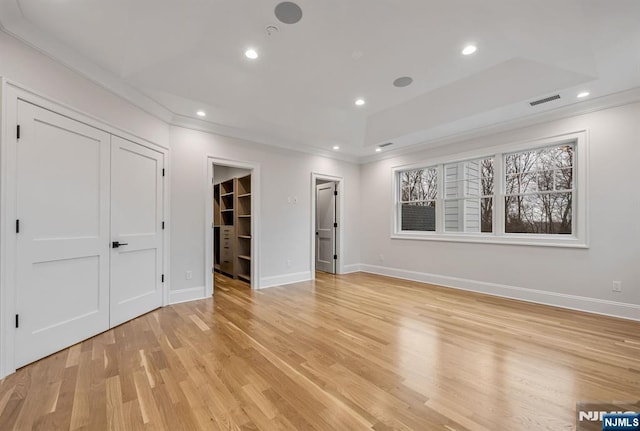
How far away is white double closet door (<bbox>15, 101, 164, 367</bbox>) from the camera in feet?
7.23

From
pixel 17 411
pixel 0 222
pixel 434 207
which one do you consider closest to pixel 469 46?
pixel 434 207

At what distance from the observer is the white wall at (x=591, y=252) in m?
3.26

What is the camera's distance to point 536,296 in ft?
12.8

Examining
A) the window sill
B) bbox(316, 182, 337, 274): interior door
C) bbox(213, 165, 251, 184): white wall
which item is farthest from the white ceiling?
bbox(316, 182, 337, 274): interior door

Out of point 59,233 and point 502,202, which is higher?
point 502,202

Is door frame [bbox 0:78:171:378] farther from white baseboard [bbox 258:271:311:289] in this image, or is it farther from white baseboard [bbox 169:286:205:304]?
white baseboard [bbox 258:271:311:289]

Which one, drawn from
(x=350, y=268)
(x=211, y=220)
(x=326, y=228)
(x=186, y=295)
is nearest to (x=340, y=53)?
(x=211, y=220)

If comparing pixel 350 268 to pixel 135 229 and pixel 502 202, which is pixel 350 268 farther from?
pixel 135 229

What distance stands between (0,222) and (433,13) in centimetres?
392

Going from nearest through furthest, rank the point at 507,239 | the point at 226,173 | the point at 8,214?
1. the point at 8,214
2. the point at 507,239
3. the point at 226,173

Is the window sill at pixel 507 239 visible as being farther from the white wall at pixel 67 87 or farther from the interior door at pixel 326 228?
the white wall at pixel 67 87

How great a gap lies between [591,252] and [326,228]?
14.6ft

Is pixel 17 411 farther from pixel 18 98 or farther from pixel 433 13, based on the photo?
pixel 433 13

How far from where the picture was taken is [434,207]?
5.29 metres
